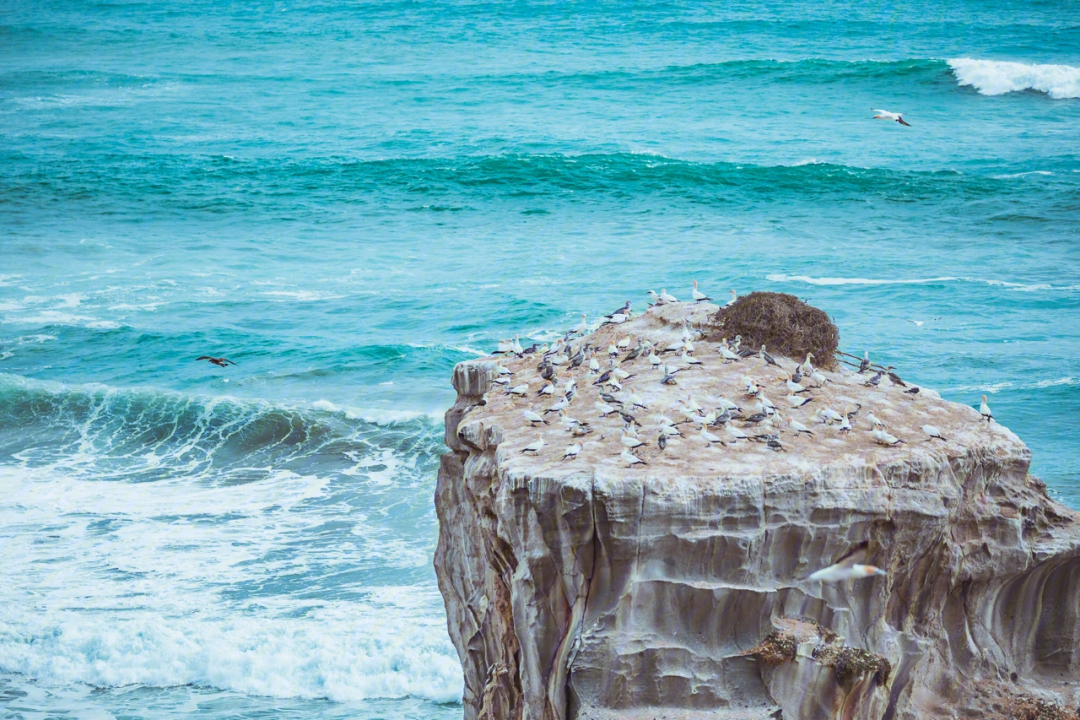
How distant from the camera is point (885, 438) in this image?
44.6 ft

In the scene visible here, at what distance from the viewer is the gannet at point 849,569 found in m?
12.4

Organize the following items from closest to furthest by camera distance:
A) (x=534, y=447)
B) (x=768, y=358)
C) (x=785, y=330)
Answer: (x=534, y=447)
(x=768, y=358)
(x=785, y=330)

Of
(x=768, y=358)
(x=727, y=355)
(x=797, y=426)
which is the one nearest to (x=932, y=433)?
(x=797, y=426)

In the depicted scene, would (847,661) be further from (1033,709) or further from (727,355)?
(727,355)

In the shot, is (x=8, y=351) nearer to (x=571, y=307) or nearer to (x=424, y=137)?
(x=571, y=307)

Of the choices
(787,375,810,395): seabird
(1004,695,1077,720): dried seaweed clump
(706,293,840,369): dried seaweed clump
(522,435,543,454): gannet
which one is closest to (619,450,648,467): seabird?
(522,435,543,454): gannet

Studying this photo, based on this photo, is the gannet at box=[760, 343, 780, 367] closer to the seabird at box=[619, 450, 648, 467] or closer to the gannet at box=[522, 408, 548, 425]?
the gannet at box=[522, 408, 548, 425]

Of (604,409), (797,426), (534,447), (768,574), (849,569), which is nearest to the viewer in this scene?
(849,569)

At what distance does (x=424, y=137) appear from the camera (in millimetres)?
61656

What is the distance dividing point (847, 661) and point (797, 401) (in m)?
3.43

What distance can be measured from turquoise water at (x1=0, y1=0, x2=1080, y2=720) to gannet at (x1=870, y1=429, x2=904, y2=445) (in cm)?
1015

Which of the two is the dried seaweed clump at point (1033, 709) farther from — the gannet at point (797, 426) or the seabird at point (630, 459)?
the seabird at point (630, 459)

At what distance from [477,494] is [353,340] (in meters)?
24.4

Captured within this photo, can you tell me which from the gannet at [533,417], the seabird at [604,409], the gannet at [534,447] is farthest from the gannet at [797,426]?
the gannet at [534,447]
